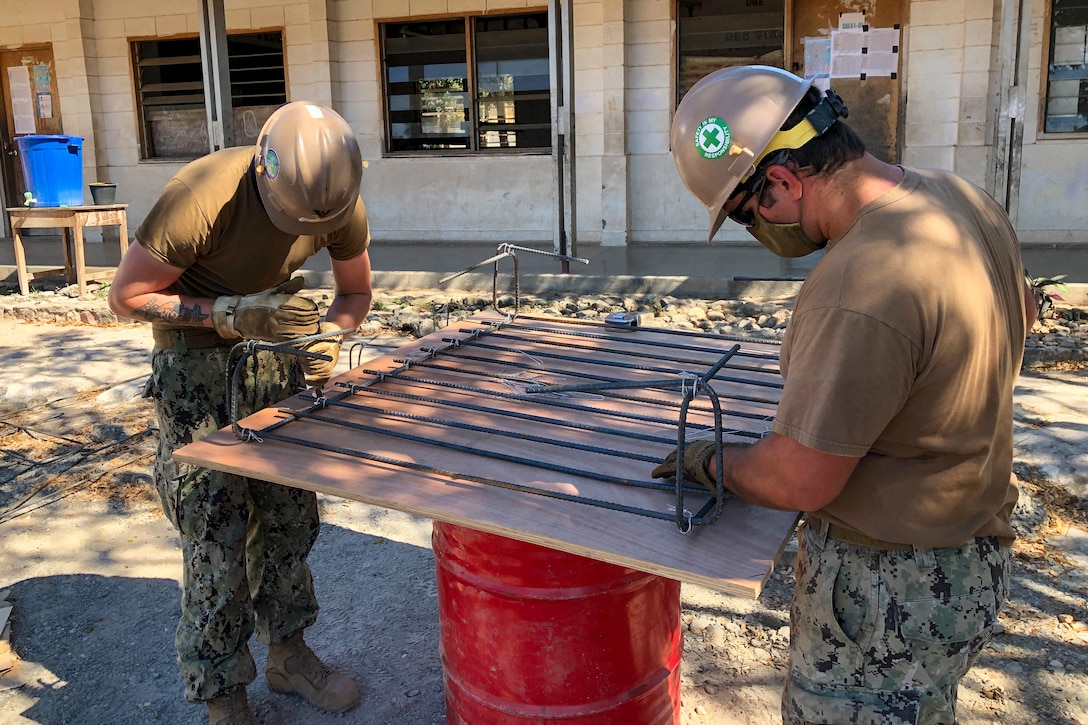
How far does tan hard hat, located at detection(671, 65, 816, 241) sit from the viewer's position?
5.33 ft

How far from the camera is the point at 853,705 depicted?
1703mm

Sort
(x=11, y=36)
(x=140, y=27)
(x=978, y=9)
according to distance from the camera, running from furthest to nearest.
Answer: (x=11, y=36) → (x=140, y=27) → (x=978, y=9)

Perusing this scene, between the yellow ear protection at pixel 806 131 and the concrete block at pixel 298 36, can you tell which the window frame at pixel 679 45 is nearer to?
the concrete block at pixel 298 36

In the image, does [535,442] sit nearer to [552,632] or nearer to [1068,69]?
[552,632]

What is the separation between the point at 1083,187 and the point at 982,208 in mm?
9061

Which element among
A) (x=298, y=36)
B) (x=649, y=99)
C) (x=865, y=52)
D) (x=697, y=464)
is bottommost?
(x=697, y=464)

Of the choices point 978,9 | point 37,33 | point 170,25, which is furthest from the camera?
point 37,33

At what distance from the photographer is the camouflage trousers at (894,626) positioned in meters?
1.65

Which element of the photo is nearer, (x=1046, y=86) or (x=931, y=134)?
(x=1046, y=86)

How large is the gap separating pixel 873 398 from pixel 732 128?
0.56 meters

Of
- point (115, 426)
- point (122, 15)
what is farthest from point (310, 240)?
point (122, 15)

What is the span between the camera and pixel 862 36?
9609 millimetres

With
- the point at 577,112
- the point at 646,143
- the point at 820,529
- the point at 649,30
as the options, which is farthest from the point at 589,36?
the point at 820,529

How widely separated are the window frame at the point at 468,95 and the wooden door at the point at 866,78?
2958 mm
